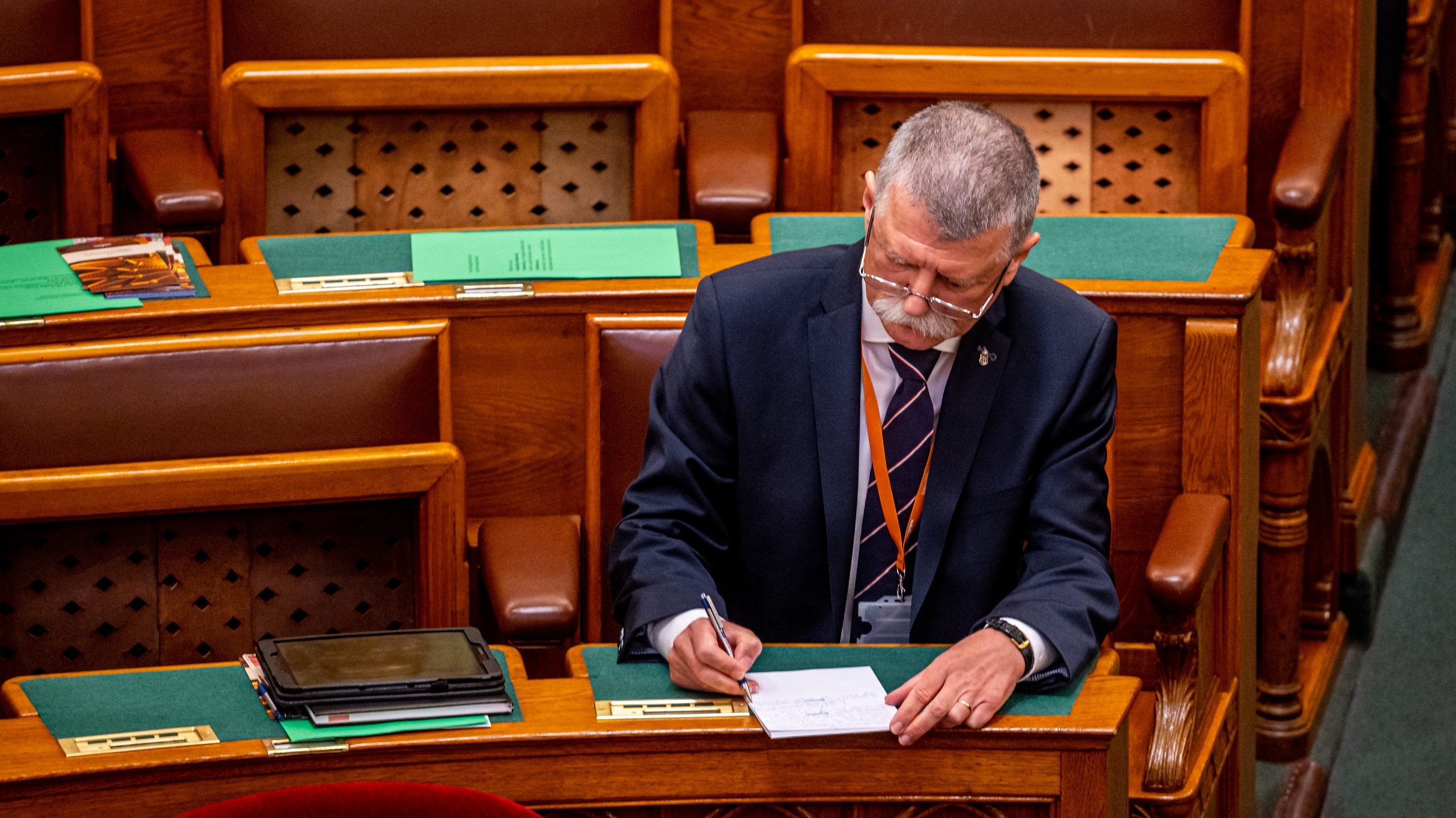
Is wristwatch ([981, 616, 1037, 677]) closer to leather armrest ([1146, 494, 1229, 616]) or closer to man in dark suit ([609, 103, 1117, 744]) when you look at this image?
man in dark suit ([609, 103, 1117, 744])

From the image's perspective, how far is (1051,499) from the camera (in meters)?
1.55

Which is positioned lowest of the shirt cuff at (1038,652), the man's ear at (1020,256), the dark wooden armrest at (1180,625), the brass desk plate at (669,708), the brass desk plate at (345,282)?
the dark wooden armrest at (1180,625)

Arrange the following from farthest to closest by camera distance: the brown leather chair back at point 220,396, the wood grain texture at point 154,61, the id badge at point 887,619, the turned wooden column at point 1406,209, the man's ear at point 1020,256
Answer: the turned wooden column at point 1406,209
the wood grain texture at point 154,61
the brown leather chair back at point 220,396
the id badge at point 887,619
the man's ear at point 1020,256

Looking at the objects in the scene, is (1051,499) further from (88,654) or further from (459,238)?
(88,654)

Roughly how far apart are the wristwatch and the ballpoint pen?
0.62 feet

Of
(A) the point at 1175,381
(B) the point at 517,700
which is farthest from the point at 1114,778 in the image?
(A) the point at 1175,381

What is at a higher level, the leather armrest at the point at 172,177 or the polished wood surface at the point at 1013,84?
the polished wood surface at the point at 1013,84

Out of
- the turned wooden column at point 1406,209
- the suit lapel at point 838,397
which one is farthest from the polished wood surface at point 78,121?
the turned wooden column at point 1406,209

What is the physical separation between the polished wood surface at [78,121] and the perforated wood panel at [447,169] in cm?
19

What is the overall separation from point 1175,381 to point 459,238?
74 cm

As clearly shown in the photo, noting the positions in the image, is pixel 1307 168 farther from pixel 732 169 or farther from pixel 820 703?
pixel 820 703

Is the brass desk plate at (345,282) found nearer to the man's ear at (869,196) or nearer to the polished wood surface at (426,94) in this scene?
the polished wood surface at (426,94)

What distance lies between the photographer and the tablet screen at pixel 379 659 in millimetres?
1312

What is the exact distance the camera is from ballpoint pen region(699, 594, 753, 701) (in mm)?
1344
